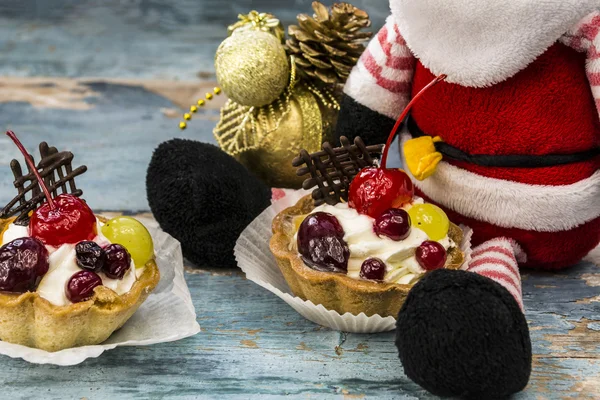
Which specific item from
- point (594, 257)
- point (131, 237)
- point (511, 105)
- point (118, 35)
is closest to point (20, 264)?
point (131, 237)

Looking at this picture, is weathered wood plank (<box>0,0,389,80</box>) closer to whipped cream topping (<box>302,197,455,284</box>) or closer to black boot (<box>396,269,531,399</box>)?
whipped cream topping (<box>302,197,455,284</box>)

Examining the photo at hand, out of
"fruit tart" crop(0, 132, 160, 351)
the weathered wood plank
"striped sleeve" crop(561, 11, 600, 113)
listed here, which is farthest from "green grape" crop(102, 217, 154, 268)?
the weathered wood plank

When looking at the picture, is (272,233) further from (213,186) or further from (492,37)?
(492,37)

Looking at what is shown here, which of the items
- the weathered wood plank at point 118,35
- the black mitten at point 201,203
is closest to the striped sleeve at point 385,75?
the black mitten at point 201,203

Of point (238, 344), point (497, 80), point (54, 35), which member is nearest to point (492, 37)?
point (497, 80)

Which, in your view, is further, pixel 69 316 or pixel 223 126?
pixel 223 126

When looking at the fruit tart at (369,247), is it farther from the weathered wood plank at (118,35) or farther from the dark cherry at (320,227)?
the weathered wood plank at (118,35)
